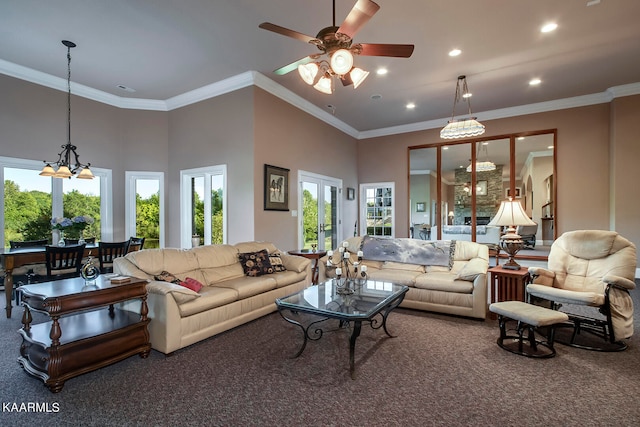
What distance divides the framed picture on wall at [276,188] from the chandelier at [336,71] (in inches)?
99.2

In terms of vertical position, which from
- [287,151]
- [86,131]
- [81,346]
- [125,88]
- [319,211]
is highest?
[125,88]

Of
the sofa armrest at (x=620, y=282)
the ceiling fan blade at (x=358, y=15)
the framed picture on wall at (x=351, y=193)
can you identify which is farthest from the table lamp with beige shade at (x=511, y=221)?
the framed picture on wall at (x=351, y=193)

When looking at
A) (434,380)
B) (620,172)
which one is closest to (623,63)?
(620,172)

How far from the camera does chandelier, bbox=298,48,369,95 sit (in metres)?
2.66

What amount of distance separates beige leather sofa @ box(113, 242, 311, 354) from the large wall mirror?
4.74m

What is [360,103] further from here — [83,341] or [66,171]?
[83,341]

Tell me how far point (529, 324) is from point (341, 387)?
67.3 inches

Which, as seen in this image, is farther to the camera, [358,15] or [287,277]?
[287,277]

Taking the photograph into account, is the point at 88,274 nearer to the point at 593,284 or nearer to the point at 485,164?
the point at 593,284

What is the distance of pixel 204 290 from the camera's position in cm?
328

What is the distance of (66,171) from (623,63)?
336 inches

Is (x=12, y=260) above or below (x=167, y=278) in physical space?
above

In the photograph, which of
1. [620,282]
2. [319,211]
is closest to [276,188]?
[319,211]

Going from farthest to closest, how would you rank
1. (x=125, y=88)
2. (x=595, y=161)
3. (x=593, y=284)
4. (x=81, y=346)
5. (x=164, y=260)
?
(x=595, y=161) < (x=125, y=88) < (x=164, y=260) < (x=593, y=284) < (x=81, y=346)
